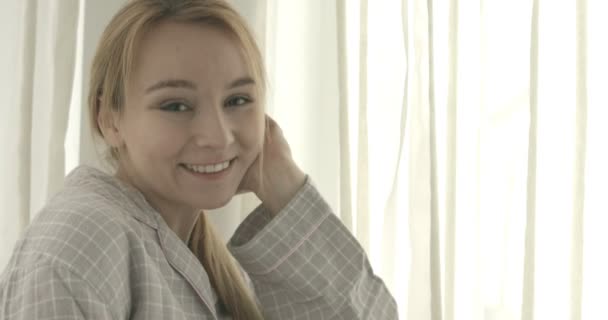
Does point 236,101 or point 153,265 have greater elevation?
point 236,101

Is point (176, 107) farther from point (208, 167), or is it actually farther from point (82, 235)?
point (82, 235)

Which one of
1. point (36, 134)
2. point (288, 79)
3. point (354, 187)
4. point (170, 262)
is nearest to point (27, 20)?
point (36, 134)

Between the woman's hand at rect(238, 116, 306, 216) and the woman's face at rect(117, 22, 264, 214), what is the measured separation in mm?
201

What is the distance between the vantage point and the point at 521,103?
65.9 inches

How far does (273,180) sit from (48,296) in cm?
57

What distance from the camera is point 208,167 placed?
1.29 m

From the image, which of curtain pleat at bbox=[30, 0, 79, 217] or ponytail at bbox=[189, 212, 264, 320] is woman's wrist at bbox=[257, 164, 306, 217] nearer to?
ponytail at bbox=[189, 212, 264, 320]

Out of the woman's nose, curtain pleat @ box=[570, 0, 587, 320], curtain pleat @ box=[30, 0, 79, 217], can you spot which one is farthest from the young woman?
curtain pleat @ box=[30, 0, 79, 217]

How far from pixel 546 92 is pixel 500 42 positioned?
0.42 ft

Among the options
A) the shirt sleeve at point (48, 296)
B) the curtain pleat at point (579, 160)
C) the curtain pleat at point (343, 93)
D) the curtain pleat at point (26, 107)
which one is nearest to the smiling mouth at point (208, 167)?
the shirt sleeve at point (48, 296)

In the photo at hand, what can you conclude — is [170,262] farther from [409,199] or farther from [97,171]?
[409,199]

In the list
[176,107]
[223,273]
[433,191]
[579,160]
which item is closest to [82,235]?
[176,107]

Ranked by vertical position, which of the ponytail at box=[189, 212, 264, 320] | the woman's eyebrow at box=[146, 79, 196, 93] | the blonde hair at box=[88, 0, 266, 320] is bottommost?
the ponytail at box=[189, 212, 264, 320]

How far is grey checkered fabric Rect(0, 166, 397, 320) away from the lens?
3.37 feet
